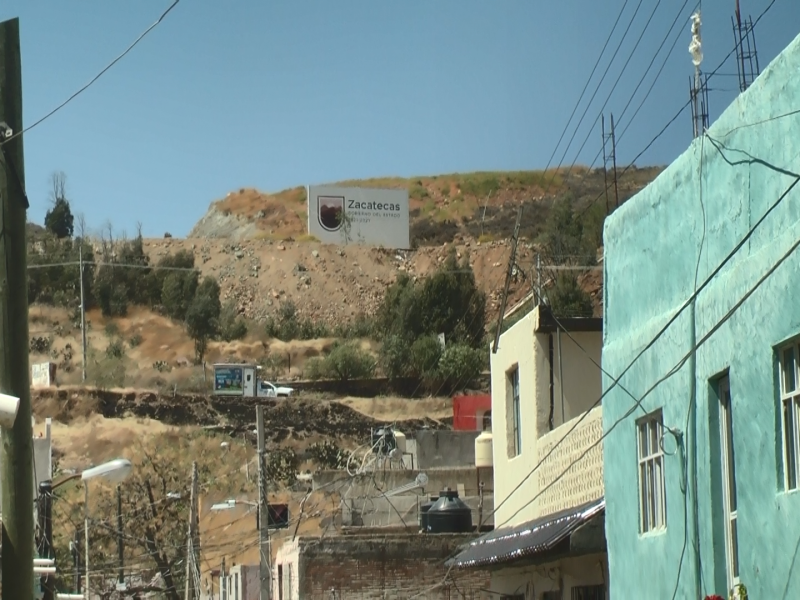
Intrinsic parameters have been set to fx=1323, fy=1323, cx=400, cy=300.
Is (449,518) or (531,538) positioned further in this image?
(449,518)

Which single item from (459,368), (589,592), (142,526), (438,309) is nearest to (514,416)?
(589,592)

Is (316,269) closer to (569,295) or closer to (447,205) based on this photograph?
(447,205)

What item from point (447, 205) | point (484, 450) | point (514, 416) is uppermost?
point (447, 205)

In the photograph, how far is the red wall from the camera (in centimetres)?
4738

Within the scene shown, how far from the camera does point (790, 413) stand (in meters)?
8.72

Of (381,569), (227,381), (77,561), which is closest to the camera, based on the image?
(381,569)

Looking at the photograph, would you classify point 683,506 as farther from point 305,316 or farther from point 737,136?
point 305,316

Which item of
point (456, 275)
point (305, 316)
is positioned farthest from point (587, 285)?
point (305, 316)

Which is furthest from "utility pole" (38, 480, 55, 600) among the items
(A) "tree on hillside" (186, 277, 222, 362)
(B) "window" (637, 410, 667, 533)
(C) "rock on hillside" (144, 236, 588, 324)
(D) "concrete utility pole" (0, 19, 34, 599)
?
(C) "rock on hillside" (144, 236, 588, 324)

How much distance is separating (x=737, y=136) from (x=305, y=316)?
9680 centimetres

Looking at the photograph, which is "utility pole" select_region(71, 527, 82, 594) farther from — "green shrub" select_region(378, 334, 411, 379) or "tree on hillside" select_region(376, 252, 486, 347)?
"tree on hillside" select_region(376, 252, 486, 347)

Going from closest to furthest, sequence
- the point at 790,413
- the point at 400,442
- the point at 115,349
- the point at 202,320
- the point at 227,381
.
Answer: the point at 790,413 → the point at 400,442 → the point at 227,381 → the point at 115,349 → the point at 202,320

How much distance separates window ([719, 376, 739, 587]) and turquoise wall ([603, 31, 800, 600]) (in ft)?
0.20

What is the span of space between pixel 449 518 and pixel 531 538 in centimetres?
944
